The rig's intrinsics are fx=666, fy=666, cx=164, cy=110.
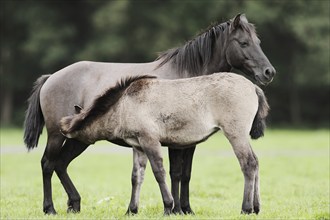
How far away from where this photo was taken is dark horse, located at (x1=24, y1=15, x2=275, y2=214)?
377 inches

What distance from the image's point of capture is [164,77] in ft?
32.1

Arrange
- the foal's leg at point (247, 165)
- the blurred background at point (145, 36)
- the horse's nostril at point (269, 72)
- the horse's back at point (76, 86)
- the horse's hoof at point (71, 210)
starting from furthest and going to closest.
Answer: the blurred background at point (145, 36) → the horse's back at point (76, 86) → the horse's hoof at point (71, 210) → the horse's nostril at point (269, 72) → the foal's leg at point (247, 165)

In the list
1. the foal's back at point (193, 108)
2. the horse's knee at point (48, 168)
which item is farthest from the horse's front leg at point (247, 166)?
the horse's knee at point (48, 168)

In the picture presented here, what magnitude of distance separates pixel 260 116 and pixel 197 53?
1403 millimetres

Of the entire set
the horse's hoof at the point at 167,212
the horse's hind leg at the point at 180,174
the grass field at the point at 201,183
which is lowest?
the grass field at the point at 201,183

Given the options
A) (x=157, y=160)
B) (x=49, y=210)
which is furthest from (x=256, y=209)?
(x=49, y=210)

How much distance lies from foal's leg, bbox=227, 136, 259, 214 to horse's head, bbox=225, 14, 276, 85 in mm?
1447

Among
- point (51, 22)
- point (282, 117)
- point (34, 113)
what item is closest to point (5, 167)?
point (34, 113)

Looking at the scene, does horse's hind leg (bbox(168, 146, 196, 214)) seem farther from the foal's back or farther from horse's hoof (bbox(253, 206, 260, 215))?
horse's hoof (bbox(253, 206, 260, 215))

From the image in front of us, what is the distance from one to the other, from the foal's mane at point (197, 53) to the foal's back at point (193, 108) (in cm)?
89

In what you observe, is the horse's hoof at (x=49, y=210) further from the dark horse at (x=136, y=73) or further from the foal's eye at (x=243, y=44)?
the foal's eye at (x=243, y=44)

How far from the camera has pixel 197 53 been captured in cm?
976

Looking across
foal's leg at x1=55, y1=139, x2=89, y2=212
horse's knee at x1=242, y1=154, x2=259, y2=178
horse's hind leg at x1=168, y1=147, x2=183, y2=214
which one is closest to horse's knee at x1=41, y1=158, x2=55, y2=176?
foal's leg at x1=55, y1=139, x2=89, y2=212

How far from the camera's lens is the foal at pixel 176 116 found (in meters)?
8.48
